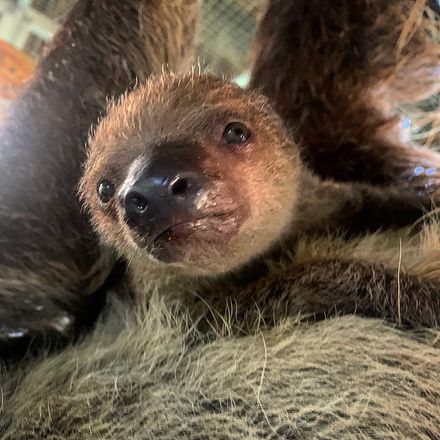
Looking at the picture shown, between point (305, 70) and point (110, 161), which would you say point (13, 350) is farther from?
point (305, 70)

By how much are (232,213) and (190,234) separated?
0.09 m

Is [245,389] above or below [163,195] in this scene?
below

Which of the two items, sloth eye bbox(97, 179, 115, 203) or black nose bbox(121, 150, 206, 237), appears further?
sloth eye bbox(97, 179, 115, 203)

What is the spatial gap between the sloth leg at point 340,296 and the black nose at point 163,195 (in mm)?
160

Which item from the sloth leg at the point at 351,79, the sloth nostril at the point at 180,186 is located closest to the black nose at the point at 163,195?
the sloth nostril at the point at 180,186

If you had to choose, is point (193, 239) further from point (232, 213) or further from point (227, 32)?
point (227, 32)

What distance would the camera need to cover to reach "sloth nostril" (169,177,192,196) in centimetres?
92

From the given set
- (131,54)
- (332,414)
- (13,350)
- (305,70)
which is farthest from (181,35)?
(332,414)

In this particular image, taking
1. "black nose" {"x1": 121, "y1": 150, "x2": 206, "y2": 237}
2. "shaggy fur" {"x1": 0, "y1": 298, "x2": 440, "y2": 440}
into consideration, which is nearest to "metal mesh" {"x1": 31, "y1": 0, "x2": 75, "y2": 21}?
"black nose" {"x1": 121, "y1": 150, "x2": 206, "y2": 237}

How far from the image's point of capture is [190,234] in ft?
3.11

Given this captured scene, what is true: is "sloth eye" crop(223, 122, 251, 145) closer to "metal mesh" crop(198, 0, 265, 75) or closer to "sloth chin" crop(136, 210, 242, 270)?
"sloth chin" crop(136, 210, 242, 270)

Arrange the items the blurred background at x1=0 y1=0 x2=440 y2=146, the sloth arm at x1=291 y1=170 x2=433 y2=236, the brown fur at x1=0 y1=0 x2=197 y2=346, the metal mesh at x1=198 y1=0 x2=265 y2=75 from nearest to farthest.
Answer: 1. the brown fur at x1=0 y1=0 x2=197 y2=346
2. the sloth arm at x1=291 y1=170 x2=433 y2=236
3. the blurred background at x1=0 y1=0 x2=440 y2=146
4. the metal mesh at x1=198 y1=0 x2=265 y2=75

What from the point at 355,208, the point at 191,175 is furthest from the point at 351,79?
the point at 191,175

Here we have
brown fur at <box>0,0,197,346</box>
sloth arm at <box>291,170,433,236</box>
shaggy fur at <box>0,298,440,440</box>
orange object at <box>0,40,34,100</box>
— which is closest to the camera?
shaggy fur at <box>0,298,440,440</box>
